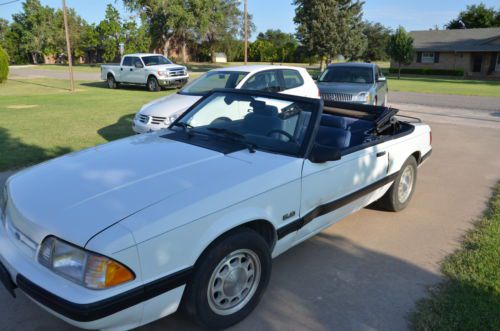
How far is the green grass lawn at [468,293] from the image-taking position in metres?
2.77

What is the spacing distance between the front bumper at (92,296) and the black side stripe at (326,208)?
0.95 m

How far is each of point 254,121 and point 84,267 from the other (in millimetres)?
1919

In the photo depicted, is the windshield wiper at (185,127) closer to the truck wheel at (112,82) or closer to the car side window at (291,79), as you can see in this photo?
the car side window at (291,79)

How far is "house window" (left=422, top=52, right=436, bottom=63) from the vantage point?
143ft

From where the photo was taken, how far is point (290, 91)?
9.20m

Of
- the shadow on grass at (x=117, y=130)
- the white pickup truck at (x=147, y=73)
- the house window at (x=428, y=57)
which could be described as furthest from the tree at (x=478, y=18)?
the shadow on grass at (x=117, y=130)

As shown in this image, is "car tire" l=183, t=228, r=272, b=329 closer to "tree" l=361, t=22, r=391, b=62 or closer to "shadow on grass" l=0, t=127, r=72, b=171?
"shadow on grass" l=0, t=127, r=72, b=171

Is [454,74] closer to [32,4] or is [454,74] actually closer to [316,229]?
[316,229]

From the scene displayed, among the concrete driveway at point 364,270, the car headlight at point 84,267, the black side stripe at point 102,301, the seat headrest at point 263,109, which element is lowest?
the concrete driveway at point 364,270

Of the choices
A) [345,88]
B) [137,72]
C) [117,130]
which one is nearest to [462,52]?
[137,72]

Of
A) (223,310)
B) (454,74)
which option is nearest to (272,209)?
(223,310)

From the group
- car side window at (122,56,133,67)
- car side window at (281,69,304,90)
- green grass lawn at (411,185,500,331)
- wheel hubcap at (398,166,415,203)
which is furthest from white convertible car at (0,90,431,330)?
car side window at (122,56,133,67)

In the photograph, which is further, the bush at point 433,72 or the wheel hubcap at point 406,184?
the bush at point 433,72

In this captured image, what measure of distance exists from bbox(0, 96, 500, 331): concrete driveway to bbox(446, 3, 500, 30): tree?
200ft
